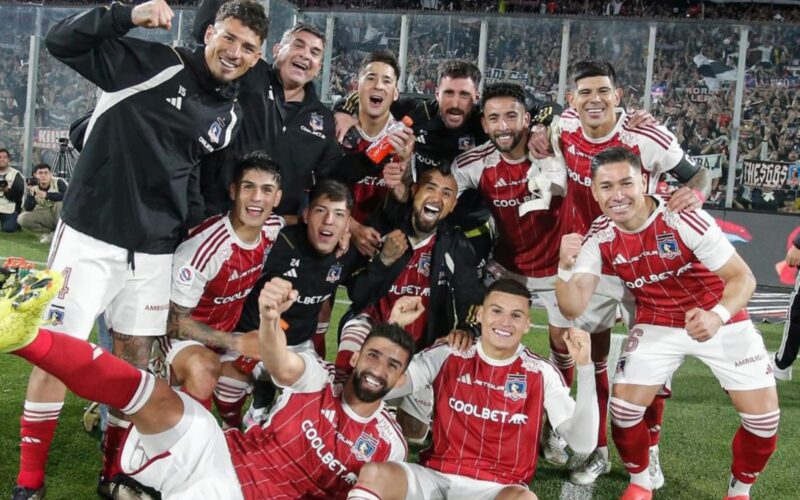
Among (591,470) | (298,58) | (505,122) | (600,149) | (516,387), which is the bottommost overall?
(591,470)

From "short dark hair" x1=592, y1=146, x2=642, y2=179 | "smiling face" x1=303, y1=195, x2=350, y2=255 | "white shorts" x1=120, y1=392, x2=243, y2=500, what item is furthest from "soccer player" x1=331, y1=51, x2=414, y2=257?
"white shorts" x1=120, y1=392, x2=243, y2=500

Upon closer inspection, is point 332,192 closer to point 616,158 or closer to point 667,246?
point 616,158

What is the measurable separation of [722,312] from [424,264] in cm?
156

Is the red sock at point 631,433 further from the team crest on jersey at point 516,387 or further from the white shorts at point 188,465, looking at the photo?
the white shorts at point 188,465

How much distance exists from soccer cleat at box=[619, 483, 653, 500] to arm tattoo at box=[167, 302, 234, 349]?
76.7 inches

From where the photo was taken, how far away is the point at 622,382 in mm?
3799

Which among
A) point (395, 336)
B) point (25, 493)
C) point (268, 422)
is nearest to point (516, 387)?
point (395, 336)

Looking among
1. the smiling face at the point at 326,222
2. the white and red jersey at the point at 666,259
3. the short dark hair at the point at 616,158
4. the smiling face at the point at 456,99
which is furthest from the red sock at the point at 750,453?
the smiling face at the point at 456,99

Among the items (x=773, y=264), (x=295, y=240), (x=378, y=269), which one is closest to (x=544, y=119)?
(x=378, y=269)

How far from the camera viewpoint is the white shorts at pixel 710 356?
3746mm

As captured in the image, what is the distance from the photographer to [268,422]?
3395mm

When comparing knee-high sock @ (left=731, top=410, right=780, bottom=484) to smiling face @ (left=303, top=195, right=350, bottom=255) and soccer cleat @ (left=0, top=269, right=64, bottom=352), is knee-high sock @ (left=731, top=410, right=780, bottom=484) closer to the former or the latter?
smiling face @ (left=303, top=195, right=350, bottom=255)

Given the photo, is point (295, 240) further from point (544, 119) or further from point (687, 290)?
point (687, 290)

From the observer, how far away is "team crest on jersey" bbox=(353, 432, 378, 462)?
334 centimetres
